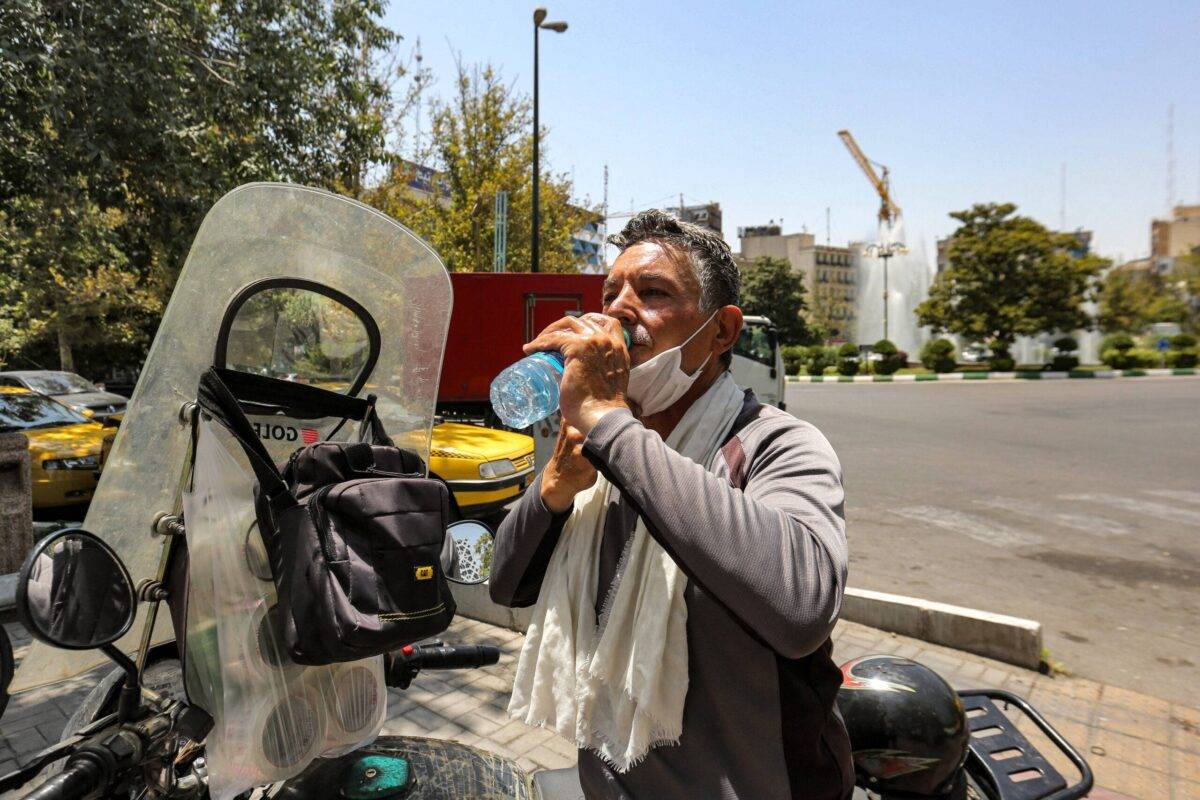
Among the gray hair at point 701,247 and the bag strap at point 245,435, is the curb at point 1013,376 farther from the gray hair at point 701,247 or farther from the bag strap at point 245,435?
the bag strap at point 245,435

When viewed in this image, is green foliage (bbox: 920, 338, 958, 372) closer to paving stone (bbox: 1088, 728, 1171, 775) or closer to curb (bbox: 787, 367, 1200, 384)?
curb (bbox: 787, 367, 1200, 384)

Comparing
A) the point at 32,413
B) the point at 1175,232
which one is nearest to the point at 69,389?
the point at 32,413

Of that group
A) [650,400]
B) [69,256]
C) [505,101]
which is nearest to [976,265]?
[505,101]

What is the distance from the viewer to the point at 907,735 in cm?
194

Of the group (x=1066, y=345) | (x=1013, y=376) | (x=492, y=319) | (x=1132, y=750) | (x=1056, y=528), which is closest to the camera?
(x=1132, y=750)

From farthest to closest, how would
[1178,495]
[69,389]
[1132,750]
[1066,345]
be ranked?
[1066,345] < [69,389] < [1178,495] < [1132,750]

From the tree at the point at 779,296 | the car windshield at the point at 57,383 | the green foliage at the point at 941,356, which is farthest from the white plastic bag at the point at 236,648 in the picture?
the tree at the point at 779,296

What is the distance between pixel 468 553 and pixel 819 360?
1787 inches

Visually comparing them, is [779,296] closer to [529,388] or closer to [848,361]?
[848,361]

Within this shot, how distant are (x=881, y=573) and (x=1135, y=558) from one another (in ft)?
8.19

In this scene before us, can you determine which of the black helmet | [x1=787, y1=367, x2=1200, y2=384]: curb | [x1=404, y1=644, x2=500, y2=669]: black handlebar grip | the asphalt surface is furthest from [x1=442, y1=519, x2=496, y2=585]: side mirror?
[x1=787, y1=367, x2=1200, y2=384]: curb

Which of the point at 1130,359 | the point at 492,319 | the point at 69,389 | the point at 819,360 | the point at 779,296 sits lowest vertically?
the point at 69,389

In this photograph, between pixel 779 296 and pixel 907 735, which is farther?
pixel 779 296

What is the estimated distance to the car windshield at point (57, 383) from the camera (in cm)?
1434
